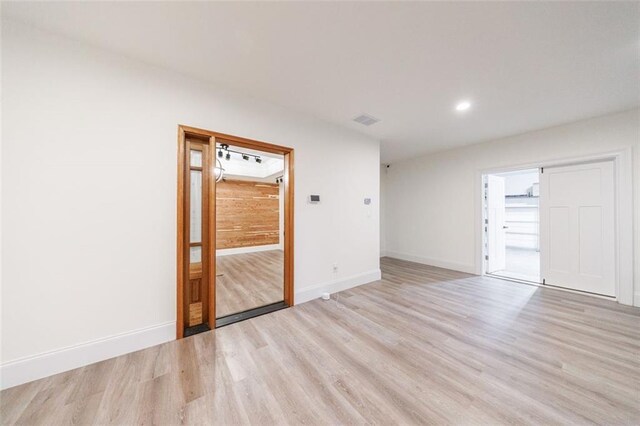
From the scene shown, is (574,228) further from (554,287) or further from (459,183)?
(459,183)

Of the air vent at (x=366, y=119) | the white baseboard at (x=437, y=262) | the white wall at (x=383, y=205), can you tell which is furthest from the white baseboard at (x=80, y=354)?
the white wall at (x=383, y=205)

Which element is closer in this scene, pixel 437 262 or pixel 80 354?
pixel 80 354

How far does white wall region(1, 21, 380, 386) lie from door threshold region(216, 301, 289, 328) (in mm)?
503

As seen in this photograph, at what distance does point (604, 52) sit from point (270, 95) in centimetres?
325

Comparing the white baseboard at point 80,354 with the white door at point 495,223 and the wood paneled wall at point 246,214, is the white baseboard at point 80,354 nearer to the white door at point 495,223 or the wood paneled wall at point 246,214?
the wood paneled wall at point 246,214

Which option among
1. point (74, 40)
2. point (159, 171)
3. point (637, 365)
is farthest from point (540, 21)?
point (74, 40)

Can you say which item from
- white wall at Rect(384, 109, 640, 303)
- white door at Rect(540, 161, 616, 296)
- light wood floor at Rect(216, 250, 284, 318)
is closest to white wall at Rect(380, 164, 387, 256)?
white wall at Rect(384, 109, 640, 303)

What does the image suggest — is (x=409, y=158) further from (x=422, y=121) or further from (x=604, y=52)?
(x=604, y=52)

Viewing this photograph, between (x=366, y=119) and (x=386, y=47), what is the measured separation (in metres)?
1.45

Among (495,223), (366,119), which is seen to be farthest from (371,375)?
(495,223)

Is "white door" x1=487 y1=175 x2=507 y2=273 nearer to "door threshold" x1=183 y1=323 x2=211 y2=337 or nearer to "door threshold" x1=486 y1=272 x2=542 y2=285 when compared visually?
"door threshold" x1=486 y1=272 x2=542 y2=285

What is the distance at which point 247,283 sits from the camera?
391 cm

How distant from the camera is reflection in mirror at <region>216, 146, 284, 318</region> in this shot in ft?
15.2

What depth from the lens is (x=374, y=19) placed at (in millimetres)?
1608
